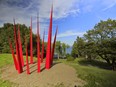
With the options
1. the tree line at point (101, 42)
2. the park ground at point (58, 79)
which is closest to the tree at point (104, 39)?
the tree line at point (101, 42)

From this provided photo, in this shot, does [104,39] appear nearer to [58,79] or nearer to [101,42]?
[101,42]

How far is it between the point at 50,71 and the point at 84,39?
19096 mm

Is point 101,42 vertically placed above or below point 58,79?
above

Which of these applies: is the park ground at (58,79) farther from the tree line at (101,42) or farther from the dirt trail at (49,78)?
the tree line at (101,42)

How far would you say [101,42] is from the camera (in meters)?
28.3

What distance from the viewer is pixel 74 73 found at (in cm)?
1240

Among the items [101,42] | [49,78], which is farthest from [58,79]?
[101,42]

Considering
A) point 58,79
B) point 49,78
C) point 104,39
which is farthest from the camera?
point 104,39

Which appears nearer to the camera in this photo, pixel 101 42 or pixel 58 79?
pixel 58 79

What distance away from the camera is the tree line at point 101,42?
27.4 meters

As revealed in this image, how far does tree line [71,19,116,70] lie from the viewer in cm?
2738

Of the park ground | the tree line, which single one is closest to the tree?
the tree line

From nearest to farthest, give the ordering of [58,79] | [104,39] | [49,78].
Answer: [58,79]
[49,78]
[104,39]

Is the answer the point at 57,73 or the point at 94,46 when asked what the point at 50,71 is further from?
the point at 94,46
